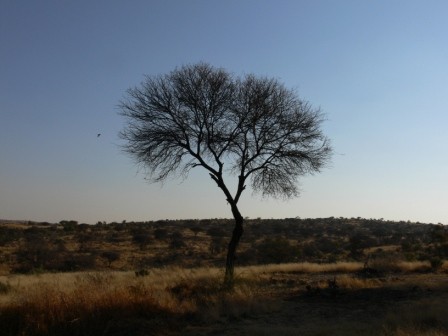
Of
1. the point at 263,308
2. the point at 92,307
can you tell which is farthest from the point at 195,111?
the point at 92,307

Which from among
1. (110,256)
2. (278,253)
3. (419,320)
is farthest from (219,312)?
(110,256)

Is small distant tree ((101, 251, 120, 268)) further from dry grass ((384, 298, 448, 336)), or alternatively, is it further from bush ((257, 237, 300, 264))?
dry grass ((384, 298, 448, 336))

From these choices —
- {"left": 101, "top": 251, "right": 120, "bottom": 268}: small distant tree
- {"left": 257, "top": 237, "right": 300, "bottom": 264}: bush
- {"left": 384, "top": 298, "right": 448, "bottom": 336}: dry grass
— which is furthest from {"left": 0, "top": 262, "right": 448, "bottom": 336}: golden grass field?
{"left": 101, "top": 251, "right": 120, "bottom": 268}: small distant tree

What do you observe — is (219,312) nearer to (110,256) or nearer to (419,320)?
(419,320)

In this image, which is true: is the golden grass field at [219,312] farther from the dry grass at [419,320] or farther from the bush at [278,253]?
the bush at [278,253]

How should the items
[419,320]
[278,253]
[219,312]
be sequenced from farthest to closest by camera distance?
[278,253], [219,312], [419,320]

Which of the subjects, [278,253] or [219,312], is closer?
[219,312]

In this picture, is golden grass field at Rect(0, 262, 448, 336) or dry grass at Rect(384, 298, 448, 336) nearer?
dry grass at Rect(384, 298, 448, 336)

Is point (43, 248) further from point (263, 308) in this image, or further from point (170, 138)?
point (263, 308)

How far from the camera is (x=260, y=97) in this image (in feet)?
71.6

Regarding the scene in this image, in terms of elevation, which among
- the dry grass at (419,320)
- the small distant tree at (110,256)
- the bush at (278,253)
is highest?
the bush at (278,253)

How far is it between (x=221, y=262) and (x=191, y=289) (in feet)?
83.7

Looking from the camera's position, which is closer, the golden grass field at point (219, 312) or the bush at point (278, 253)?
the golden grass field at point (219, 312)

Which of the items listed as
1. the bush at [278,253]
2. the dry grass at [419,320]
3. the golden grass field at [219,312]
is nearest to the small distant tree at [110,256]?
the bush at [278,253]
